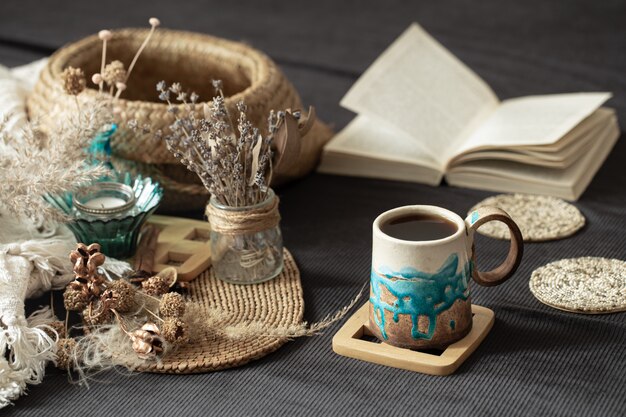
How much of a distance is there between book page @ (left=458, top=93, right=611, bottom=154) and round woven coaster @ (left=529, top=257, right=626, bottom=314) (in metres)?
0.29

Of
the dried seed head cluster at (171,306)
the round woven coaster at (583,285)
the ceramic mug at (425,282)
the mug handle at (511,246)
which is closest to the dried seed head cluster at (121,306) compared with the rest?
the dried seed head cluster at (171,306)

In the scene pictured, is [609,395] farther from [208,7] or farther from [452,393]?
[208,7]

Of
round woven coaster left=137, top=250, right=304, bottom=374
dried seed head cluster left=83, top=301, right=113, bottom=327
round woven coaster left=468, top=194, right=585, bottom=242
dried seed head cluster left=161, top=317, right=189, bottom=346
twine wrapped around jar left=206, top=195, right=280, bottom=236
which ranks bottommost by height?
round woven coaster left=137, top=250, right=304, bottom=374

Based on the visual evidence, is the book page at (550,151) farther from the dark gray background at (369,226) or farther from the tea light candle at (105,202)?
the tea light candle at (105,202)

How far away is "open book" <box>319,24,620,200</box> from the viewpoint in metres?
1.45

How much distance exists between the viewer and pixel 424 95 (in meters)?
1.61

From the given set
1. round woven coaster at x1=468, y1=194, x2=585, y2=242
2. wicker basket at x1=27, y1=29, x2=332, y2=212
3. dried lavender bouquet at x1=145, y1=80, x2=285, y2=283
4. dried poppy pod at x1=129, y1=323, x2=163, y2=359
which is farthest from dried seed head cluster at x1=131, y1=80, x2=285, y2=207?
round woven coaster at x1=468, y1=194, x2=585, y2=242

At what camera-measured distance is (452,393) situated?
98cm

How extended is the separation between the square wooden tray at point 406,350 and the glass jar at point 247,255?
0.16 m

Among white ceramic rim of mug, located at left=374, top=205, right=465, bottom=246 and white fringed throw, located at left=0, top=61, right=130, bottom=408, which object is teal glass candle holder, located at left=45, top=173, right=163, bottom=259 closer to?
white fringed throw, located at left=0, top=61, right=130, bottom=408

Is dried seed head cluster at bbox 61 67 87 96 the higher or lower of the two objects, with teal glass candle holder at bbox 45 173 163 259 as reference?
higher

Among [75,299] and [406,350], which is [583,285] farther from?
[75,299]

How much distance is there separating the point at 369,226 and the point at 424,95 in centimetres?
34

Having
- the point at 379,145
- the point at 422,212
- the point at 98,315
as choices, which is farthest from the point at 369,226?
the point at 98,315
